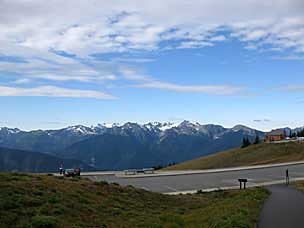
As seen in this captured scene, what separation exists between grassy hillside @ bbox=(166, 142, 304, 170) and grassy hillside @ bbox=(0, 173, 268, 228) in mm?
51196

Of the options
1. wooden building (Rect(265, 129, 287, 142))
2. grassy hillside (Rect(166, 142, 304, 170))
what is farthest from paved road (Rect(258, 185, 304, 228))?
wooden building (Rect(265, 129, 287, 142))

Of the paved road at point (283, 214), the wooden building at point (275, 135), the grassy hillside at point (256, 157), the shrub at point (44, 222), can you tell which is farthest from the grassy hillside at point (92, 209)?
the wooden building at point (275, 135)

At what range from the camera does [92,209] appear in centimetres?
1706

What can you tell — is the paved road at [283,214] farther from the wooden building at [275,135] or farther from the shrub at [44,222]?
the wooden building at [275,135]

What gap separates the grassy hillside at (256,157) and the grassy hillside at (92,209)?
168 ft

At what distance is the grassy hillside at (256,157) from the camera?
74188 mm

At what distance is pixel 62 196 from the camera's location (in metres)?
17.7

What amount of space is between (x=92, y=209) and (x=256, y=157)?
6658cm

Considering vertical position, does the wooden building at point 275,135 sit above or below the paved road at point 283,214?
above

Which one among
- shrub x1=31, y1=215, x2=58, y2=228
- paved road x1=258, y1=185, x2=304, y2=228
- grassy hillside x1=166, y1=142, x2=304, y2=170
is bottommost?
paved road x1=258, y1=185, x2=304, y2=228

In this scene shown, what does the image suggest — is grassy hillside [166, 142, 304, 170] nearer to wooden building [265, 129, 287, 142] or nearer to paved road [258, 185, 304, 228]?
wooden building [265, 129, 287, 142]

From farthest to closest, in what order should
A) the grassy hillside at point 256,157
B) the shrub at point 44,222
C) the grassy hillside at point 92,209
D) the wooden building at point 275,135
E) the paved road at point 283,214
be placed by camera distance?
the wooden building at point 275,135, the grassy hillside at point 256,157, the paved road at point 283,214, the grassy hillside at point 92,209, the shrub at point 44,222

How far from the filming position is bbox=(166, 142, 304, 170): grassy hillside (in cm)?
7419

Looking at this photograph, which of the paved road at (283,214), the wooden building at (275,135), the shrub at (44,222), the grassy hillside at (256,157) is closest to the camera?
the shrub at (44,222)
